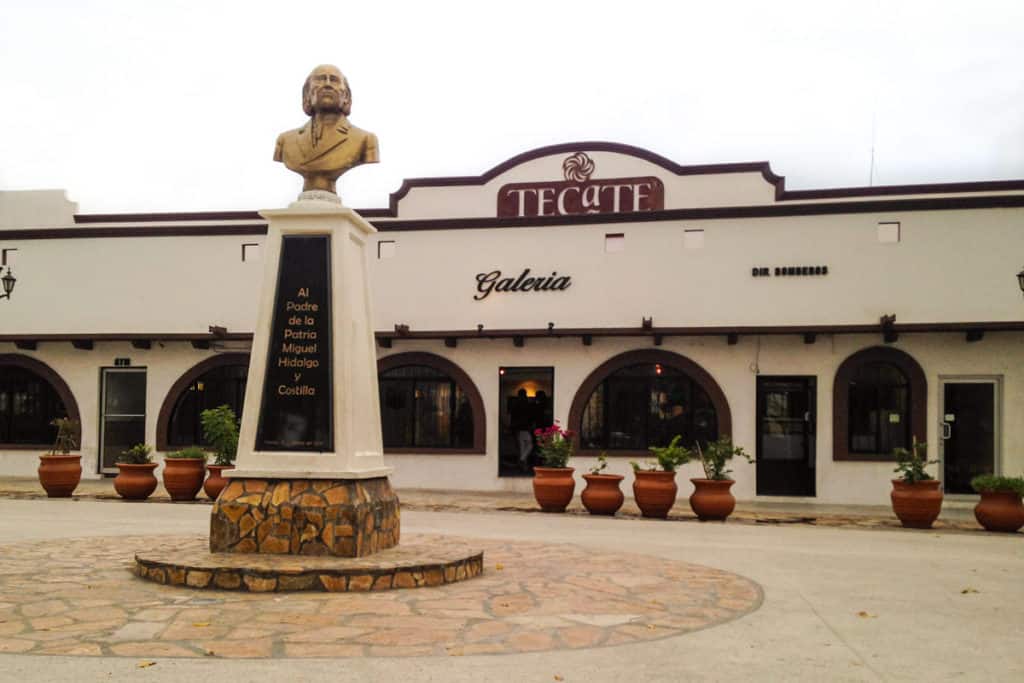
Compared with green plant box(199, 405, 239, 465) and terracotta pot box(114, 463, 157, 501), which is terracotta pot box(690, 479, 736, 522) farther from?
terracotta pot box(114, 463, 157, 501)

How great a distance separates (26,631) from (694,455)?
564 inches

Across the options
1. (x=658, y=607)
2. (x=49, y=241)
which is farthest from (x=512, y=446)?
(x=658, y=607)

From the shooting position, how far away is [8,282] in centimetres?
2217

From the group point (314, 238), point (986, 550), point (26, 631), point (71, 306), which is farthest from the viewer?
point (71, 306)

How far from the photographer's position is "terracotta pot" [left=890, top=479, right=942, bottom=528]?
1526cm

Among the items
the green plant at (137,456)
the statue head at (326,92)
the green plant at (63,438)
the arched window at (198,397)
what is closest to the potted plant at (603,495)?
the green plant at (137,456)

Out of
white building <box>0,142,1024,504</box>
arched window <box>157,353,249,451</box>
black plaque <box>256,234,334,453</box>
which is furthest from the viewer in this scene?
arched window <box>157,353,249,451</box>

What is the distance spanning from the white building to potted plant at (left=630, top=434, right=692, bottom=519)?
152 inches

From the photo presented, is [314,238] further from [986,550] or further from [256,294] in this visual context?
[256,294]

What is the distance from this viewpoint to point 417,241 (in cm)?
2128

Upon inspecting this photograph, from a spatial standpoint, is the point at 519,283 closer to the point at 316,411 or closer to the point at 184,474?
the point at 184,474

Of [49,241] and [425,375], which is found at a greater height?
[49,241]

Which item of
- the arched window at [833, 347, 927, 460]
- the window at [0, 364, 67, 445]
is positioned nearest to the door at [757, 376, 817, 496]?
the arched window at [833, 347, 927, 460]

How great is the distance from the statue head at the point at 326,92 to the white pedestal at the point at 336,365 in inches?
40.0
